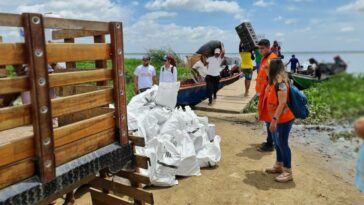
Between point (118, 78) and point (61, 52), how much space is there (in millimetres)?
558

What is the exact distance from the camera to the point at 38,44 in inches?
74.4

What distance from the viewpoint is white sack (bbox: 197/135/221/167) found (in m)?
5.07

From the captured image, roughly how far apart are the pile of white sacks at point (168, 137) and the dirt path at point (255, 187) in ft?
0.62

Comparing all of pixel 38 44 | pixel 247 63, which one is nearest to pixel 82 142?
pixel 38 44

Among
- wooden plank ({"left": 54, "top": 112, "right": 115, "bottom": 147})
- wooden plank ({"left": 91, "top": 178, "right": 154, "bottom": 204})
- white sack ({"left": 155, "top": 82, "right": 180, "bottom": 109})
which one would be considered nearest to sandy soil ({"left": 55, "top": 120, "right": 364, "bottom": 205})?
wooden plank ({"left": 91, "top": 178, "right": 154, "bottom": 204})

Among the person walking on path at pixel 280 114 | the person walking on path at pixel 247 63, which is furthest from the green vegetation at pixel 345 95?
the person walking on path at pixel 247 63

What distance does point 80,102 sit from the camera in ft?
7.51

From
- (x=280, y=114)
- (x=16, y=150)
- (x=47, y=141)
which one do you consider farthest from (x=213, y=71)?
(x=16, y=150)

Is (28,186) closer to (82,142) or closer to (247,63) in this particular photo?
(82,142)

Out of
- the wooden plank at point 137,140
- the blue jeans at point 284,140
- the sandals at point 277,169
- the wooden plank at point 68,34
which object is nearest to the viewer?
the wooden plank at point 137,140

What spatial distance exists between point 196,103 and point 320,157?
4.82 m

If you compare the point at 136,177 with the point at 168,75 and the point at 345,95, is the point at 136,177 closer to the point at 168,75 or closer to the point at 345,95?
the point at 345,95

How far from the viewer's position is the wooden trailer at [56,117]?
1.84 m

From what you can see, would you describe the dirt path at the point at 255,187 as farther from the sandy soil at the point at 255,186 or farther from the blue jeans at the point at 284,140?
the blue jeans at the point at 284,140
